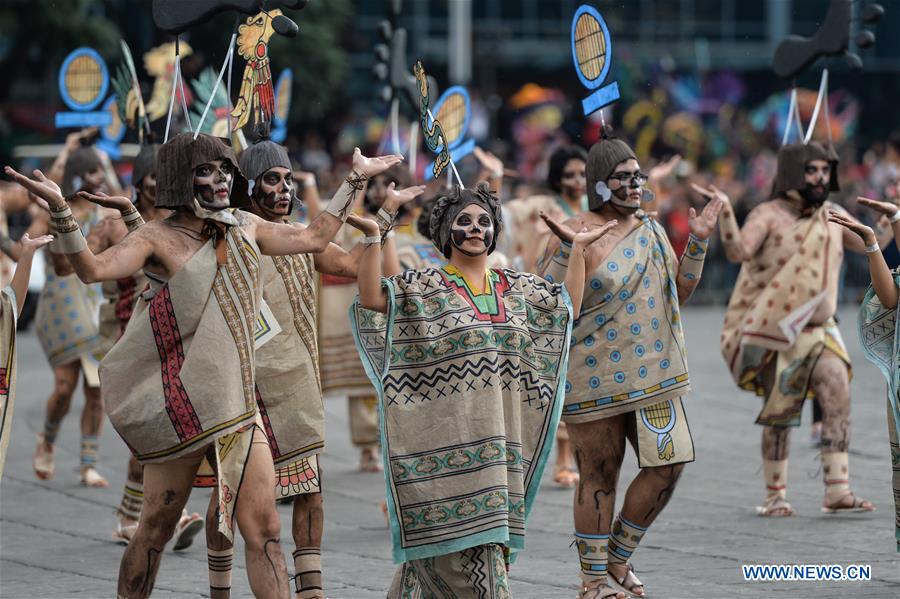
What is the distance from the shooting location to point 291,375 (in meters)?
7.13

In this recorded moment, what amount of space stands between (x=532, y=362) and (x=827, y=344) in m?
3.73

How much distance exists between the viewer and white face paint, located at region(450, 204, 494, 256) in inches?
259

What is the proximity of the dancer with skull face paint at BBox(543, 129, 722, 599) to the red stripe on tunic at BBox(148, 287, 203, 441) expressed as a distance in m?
1.89

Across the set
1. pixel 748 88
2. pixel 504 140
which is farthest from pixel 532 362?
pixel 748 88

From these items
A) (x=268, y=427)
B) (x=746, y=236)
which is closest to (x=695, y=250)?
(x=268, y=427)

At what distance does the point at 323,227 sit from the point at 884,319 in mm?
2690

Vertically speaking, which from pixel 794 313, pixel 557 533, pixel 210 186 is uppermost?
pixel 210 186

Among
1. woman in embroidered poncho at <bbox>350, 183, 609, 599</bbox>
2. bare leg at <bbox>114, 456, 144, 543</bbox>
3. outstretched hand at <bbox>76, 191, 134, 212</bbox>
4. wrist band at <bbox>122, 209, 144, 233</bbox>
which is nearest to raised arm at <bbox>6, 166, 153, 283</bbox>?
outstretched hand at <bbox>76, 191, 134, 212</bbox>

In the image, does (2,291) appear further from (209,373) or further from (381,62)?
(381,62)

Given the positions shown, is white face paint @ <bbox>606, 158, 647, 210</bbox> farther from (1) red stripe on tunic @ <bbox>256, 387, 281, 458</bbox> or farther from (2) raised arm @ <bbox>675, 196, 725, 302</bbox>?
(1) red stripe on tunic @ <bbox>256, 387, 281, 458</bbox>

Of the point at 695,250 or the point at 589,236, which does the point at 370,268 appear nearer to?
the point at 589,236

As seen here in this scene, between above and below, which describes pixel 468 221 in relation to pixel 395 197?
below

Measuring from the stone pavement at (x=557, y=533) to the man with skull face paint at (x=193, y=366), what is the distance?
1.24 meters

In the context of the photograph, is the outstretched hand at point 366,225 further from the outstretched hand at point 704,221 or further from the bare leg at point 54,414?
the bare leg at point 54,414
